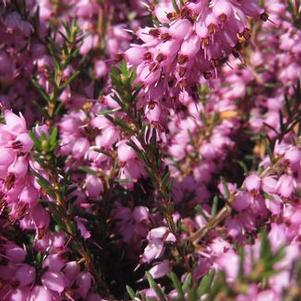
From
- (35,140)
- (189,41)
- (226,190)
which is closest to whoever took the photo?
(35,140)

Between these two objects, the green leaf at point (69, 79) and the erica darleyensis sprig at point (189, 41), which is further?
the green leaf at point (69, 79)

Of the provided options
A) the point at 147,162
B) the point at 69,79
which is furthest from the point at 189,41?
the point at 69,79

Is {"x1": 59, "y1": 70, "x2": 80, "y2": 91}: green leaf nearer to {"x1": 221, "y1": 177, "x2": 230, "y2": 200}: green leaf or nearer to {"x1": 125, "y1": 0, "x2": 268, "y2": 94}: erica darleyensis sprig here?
{"x1": 125, "y1": 0, "x2": 268, "y2": 94}: erica darleyensis sprig

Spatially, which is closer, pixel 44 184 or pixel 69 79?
pixel 44 184

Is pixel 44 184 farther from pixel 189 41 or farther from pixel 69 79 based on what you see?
pixel 69 79

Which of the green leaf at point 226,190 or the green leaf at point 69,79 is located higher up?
the green leaf at point 69,79

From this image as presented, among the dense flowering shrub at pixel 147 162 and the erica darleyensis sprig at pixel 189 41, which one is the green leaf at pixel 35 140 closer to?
the dense flowering shrub at pixel 147 162

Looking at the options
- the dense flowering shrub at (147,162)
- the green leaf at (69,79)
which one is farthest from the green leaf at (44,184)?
the green leaf at (69,79)

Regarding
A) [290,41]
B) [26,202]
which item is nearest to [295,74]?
[290,41]
